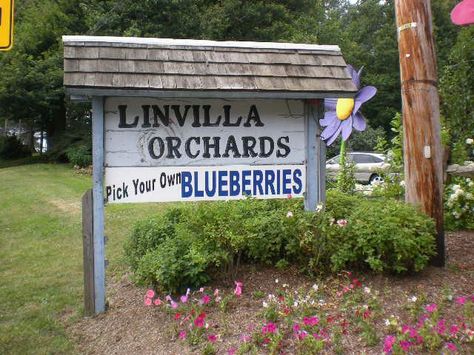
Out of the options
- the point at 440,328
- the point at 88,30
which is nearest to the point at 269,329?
the point at 440,328

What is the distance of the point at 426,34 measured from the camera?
4.83 metres

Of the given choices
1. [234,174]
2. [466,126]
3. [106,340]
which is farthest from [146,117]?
[466,126]

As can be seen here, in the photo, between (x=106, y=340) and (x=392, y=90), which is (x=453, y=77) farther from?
(x=392, y=90)

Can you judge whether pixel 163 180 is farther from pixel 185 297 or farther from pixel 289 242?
pixel 289 242

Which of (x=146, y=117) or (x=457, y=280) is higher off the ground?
(x=146, y=117)

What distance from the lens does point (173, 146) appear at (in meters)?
4.66

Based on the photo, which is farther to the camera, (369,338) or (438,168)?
(438,168)

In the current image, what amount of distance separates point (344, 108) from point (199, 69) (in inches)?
167

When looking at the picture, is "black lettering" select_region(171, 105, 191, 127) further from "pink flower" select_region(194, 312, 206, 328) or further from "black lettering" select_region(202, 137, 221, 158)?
"pink flower" select_region(194, 312, 206, 328)

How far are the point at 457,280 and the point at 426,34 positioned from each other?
7.54ft

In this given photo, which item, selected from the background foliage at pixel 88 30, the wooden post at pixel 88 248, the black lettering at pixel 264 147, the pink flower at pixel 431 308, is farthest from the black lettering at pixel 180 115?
the background foliage at pixel 88 30

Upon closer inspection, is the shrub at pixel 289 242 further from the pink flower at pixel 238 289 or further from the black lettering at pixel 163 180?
the black lettering at pixel 163 180

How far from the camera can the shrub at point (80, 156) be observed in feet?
72.7

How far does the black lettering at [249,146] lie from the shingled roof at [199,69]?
472mm
